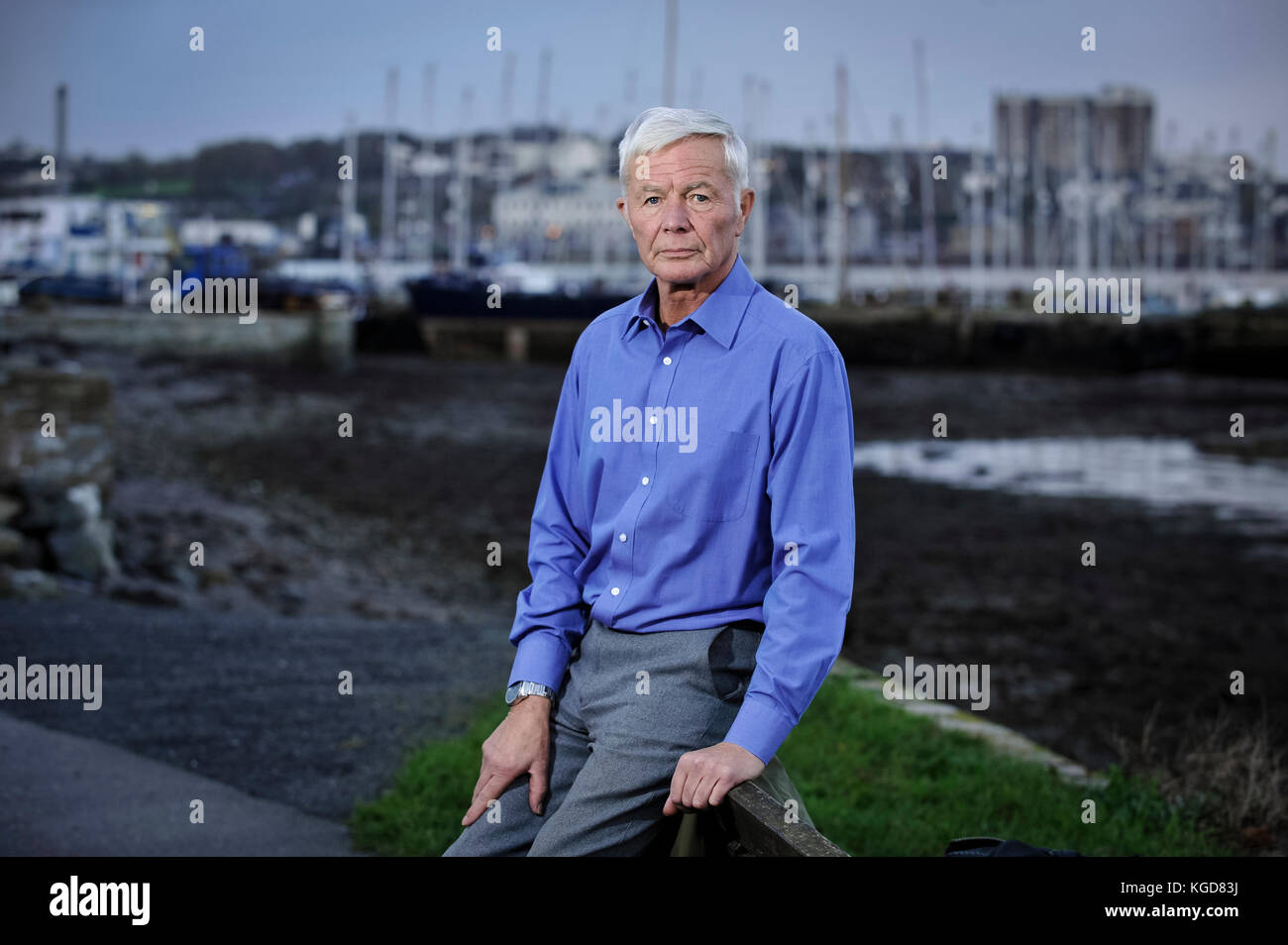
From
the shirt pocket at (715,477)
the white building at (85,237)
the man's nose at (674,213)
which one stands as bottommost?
the shirt pocket at (715,477)

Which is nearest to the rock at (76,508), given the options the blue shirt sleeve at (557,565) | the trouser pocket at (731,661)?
the blue shirt sleeve at (557,565)

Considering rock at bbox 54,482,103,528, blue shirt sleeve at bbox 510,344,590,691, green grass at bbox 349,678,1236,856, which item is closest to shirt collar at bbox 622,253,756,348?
blue shirt sleeve at bbox 510,344,590,691

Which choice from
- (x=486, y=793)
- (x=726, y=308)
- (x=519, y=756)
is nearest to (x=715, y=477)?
(x=726, y=308)

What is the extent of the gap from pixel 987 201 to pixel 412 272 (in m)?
61.2

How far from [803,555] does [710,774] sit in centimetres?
44

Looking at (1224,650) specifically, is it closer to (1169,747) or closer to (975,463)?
(1169,747)

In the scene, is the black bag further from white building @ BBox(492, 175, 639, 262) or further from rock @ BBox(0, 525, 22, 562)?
white building @ BBox(492, 175, 639, 262)

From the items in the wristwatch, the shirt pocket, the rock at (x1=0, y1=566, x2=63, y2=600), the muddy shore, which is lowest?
the muddy shore

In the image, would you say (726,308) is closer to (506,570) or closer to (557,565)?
(557,565)

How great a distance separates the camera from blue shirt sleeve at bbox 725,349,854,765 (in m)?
2.46

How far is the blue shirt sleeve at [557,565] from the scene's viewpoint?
9.07 feet

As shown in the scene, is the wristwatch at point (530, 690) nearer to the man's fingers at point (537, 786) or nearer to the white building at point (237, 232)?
the man's fingers at point (537, 786)

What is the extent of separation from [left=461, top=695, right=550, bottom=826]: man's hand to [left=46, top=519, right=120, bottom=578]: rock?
32.7ft

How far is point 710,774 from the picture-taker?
244 cm
